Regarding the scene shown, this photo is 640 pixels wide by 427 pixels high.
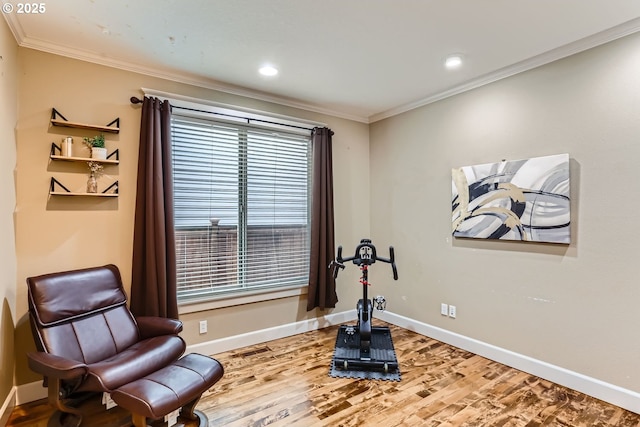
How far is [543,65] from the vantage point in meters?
2.87

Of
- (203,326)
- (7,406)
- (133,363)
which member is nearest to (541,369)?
(203,326)

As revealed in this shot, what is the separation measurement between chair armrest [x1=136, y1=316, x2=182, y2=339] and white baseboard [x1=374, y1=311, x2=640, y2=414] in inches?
106

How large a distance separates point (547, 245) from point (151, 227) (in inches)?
134

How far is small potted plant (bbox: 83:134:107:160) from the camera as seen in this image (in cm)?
274

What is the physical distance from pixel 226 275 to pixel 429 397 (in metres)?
2.18

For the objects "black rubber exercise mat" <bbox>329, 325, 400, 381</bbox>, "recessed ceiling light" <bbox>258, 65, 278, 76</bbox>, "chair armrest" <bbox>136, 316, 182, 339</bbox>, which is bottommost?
"black rubber exercise mat" <bbox>329, 325, 400, 381</bbox>

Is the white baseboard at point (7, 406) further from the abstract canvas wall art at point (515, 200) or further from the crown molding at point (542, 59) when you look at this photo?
the crown molding at point (542, 59)

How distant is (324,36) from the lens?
250cm

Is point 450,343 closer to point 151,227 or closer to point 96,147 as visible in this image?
point 151,227

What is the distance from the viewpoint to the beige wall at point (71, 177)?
2547 millimetres

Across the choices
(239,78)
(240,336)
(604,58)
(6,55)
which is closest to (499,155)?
(604,58)

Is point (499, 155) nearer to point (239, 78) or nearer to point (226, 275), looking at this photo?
point (239, 78)

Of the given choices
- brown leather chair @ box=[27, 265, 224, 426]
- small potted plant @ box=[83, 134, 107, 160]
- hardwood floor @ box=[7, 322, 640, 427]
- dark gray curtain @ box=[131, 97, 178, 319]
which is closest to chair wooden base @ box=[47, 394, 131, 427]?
brown leather chair @ box=[27, 265, 224, 426]

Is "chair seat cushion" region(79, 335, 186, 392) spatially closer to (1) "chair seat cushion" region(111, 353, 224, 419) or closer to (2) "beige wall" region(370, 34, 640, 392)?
(1) "chair seat cushion" region(111, 353, 224, 419)
